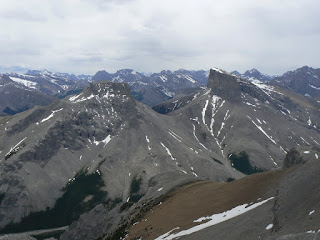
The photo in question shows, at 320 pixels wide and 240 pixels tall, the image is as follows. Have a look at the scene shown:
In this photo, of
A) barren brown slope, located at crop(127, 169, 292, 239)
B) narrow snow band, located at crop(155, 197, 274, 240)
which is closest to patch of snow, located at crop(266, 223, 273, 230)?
narrow snow band, located at crop(155, 197, 274, 240)

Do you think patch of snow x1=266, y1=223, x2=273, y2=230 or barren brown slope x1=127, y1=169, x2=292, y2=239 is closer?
patch of snow x1=266, y1=223, x2=273, y2=230

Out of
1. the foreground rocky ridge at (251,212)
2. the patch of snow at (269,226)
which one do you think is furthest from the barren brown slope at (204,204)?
the patch of snow at (269,226)

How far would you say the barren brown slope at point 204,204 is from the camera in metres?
59.9

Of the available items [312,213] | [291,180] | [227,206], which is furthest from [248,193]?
[312,213]

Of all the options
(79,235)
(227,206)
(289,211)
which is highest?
(289,211)

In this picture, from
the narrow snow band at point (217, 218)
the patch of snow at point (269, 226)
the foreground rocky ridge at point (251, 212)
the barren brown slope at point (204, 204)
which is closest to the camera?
the foreground rocky ridge at point (251, 212)

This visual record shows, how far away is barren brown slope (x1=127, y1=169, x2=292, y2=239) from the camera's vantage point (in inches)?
2359

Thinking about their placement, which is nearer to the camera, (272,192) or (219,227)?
(219,227)

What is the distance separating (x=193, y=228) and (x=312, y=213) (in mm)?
22850

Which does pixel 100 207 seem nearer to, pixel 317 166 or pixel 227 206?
pixel 227 206

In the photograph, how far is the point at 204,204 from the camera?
68250 millimetres

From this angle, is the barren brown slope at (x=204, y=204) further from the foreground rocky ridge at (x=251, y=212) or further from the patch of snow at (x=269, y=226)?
the patch of snow at (x=269, y=226)

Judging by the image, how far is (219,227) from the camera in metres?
49.7

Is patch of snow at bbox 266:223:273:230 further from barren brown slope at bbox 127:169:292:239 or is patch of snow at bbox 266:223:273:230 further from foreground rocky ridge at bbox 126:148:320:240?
barren brown slope at bbox 127:169:292:239
